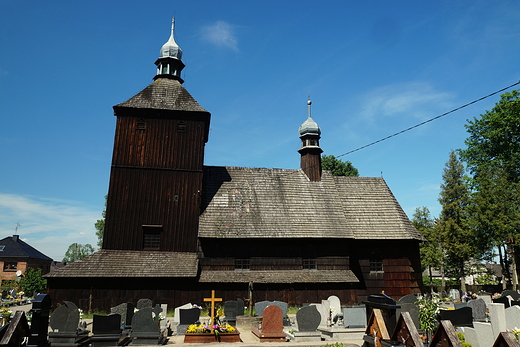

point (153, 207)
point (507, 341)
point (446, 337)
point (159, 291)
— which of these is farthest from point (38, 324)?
point (153, 207)

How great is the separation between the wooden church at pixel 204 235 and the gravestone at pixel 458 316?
8.45m

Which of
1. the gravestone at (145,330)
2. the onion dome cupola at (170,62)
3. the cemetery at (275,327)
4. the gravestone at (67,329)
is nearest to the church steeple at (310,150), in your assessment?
the onion dome cupola at (170,62)

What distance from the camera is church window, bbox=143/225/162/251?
65.5ft

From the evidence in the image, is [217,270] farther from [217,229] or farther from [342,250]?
[342,250]

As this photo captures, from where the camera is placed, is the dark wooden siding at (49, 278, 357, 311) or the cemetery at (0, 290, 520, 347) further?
the dark wooden siding at (49, 278, 357, 311)

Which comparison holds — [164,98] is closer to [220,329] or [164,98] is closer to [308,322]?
[220,329]

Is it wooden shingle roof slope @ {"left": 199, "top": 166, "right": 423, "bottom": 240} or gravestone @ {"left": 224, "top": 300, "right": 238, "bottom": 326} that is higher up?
wooden shingle roof slope @ {"left": 199, "top": 166, "right": 423, "bottom": 240}

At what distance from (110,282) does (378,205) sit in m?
16.5

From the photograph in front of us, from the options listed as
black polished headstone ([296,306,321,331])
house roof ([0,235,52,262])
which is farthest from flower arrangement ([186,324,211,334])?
house roof ([0,235,52,262])

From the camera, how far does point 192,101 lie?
2245 centimetres

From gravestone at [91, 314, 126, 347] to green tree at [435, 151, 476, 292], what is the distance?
1160 inches

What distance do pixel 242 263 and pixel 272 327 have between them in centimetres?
823

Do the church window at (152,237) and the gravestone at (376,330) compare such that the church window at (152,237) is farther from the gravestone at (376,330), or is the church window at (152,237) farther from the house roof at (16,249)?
A: the house roof at (16,249)

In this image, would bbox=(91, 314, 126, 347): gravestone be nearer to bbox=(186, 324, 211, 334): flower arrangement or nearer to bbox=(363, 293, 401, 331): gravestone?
bbox=(186, 324, 211, 334): flower arrangement
